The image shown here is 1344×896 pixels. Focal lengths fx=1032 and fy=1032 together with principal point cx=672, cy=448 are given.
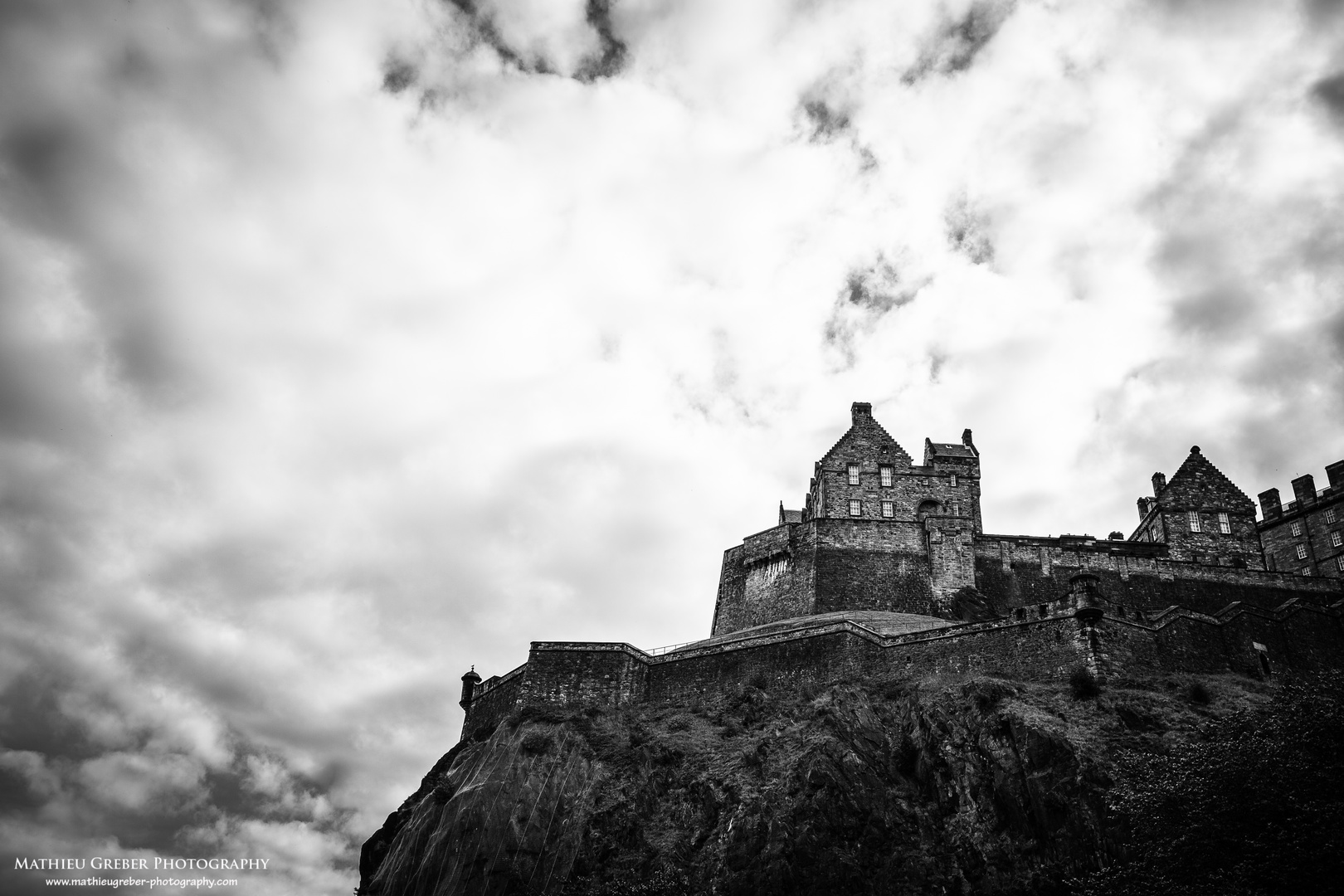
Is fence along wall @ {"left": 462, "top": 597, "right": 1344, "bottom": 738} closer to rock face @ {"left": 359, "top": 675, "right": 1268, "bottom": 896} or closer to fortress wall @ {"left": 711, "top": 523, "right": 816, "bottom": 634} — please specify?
rock face @ {"left": 359, "top": 675, "right": 1268, "bottom": 896}

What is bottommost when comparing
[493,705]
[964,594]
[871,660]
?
[493,705]

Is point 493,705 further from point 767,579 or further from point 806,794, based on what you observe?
point 806,794

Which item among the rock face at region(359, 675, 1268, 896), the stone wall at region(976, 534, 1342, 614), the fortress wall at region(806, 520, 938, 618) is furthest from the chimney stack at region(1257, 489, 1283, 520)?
the rock face at region(359, 675, 1268, 896)

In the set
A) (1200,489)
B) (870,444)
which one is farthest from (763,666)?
(1200,489)

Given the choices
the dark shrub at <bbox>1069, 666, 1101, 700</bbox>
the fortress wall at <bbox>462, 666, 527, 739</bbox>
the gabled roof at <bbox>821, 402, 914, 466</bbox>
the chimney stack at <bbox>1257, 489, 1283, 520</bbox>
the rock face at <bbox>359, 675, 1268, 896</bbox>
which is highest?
the gabled roof at <bbox>821, 402, 914, 466</bbox>

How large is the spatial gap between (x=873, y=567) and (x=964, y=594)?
594 centimetres

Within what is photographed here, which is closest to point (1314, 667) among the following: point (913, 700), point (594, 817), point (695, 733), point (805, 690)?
point (913, 700)

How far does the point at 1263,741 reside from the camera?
3409 cm

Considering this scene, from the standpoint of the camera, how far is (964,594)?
62.9 metres

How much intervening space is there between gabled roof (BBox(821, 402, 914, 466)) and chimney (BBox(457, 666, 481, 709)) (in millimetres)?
28038

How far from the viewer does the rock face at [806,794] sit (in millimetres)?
38500

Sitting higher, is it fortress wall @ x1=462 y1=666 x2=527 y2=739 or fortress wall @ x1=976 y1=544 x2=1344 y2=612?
fortress wall @ x1=976 y1=544 x2=1344 y2=612

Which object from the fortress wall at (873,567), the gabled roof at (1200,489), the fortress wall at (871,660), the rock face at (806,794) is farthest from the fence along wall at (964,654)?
the gabled roof at (1200,489)

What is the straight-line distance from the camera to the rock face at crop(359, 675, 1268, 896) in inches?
1516
